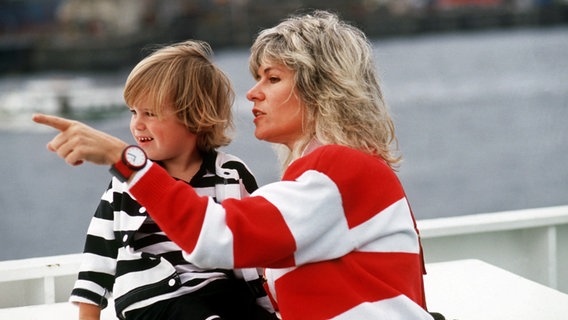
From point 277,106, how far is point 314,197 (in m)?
0.28

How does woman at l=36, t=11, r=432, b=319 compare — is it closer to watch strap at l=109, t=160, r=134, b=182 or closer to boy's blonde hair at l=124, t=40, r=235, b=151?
watch strap at l=109, t=160, r=134, b=182

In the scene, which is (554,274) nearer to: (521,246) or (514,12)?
(521,246)

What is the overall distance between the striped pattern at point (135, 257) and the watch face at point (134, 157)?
1.38 ft

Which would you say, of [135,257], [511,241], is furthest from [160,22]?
[135,257]

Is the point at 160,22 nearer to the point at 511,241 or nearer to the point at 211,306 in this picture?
the point at 511,241

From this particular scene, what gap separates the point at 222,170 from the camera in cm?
205

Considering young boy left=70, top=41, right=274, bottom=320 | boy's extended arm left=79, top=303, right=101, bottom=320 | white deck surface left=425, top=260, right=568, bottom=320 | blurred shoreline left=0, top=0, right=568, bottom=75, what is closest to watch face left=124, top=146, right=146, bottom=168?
young boy left=70, top=41, right=274, bottom=320

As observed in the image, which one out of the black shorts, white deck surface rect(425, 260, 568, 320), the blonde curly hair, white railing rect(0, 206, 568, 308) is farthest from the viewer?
white railing rect(0, 206, 568, 308)

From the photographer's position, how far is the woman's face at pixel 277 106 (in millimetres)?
1786

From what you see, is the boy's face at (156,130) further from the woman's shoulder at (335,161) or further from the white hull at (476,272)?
the white hull at (476,272)

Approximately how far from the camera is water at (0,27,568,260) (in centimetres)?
2425

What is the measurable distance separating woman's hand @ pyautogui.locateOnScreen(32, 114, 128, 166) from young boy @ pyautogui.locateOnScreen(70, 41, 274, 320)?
1.38ft

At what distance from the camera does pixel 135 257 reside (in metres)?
1.93

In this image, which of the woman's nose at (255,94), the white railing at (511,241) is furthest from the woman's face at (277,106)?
the white railing at (511,241)
